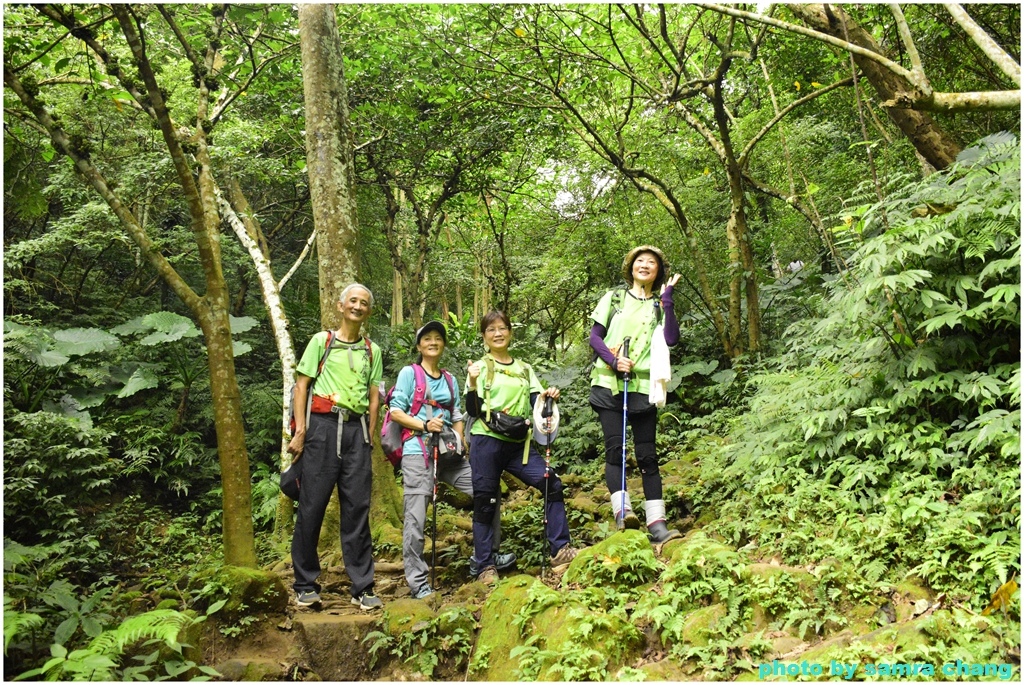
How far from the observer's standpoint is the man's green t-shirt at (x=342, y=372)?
14.8 ft

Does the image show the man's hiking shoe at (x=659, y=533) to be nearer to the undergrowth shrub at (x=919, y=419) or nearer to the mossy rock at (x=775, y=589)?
the undergrowth shrub at (x=919, y=419)

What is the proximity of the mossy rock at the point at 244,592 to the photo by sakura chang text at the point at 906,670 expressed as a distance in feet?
10.5

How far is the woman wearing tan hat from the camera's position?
4.82m

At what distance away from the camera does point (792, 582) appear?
3.60 m

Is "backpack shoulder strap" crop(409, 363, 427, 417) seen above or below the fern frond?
above

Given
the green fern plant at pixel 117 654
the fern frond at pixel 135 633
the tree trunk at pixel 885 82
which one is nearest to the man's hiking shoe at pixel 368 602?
the green fern plant at pixel 117 654

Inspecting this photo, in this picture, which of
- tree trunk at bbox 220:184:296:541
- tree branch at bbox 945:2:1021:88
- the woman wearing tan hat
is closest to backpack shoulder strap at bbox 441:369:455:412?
the woman wearing tan hat

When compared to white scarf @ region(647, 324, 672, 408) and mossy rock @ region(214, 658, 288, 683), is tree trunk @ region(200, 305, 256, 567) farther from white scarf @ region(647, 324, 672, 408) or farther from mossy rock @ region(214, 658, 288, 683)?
white scarf @ region(647, 324, 672, 408)

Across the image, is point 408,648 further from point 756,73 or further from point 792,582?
point 756,73

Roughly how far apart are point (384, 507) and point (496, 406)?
A: 2333mm

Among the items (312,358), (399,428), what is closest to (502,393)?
(399,428)

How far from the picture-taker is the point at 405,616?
4145mm

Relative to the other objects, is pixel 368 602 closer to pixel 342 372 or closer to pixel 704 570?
pixel 342 372

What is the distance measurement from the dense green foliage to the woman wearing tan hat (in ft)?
2.34
